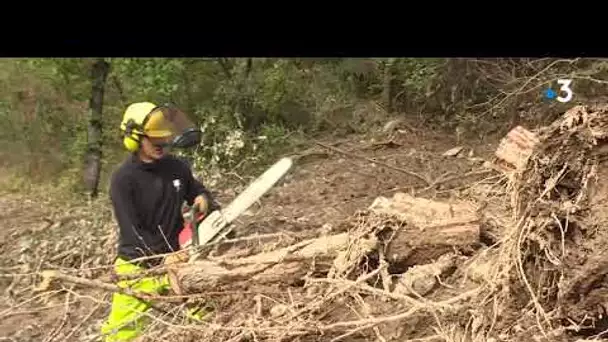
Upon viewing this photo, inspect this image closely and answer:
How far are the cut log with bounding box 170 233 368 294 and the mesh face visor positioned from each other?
63cm

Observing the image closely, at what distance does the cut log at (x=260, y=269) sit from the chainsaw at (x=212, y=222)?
0.51ft

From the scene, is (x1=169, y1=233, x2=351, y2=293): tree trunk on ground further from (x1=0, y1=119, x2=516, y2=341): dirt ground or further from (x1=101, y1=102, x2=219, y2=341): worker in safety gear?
(x1=0, y1=119, x2=516, y2=341): dirt ground

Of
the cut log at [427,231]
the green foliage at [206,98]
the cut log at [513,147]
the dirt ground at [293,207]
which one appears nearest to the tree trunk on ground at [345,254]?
the cut log at [427,231]

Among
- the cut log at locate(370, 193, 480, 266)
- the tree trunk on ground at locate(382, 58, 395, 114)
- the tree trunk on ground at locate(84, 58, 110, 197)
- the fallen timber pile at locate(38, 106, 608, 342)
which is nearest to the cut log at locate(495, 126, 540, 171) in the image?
the fallen timber pile at locate(38, 106, 608, 342)

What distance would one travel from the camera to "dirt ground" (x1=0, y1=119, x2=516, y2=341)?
5.11 metres

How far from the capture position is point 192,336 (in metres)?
2.92

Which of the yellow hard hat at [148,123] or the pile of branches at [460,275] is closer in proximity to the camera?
the pile of branches at [460,275]

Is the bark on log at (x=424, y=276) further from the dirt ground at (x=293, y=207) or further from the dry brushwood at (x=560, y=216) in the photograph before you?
the dirt ground at (x=293, y=207)

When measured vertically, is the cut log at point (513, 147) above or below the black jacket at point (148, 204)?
above

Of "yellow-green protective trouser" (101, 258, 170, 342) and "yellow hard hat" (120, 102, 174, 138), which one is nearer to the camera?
"yellow-green protective trouser" (101, 258, 170, 342)

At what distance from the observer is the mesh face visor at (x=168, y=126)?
10.9 ft

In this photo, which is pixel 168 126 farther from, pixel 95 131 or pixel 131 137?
pixel 95 131

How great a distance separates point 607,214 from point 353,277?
108 cm
